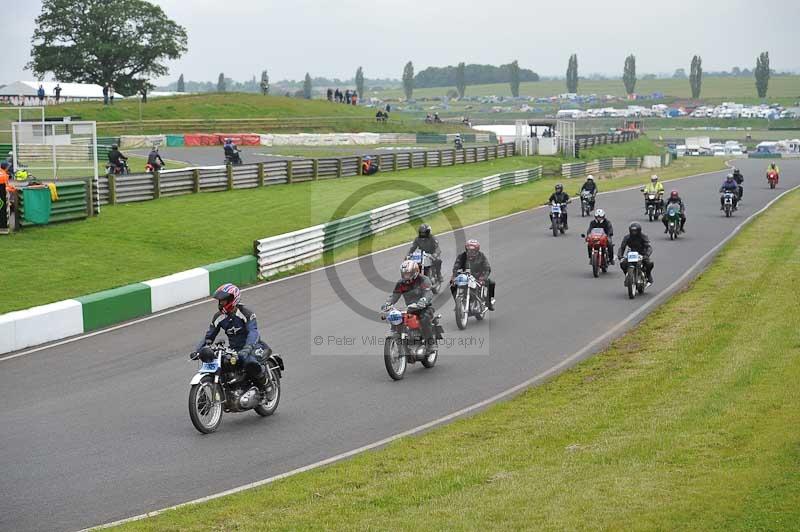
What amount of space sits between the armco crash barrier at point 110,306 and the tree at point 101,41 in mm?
87634

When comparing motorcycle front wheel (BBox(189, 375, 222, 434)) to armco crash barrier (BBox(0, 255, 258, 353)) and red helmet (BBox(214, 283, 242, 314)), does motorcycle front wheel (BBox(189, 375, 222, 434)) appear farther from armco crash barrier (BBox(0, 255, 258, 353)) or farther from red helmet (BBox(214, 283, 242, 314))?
armco crash barrier (BBox(0, 255, 258, 353))

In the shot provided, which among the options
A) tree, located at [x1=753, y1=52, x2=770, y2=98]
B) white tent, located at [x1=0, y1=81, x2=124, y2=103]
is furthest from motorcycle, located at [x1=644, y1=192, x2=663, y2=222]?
tree, located at [x1=753, y1=52, x2=770, y2=98]

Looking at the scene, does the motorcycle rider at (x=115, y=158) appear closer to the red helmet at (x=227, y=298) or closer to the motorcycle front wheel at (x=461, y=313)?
the motorcycle front wheel at (x=461, y=313)

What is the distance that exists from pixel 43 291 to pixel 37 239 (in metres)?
6.11

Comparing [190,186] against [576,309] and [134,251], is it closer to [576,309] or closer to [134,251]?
[134,251]

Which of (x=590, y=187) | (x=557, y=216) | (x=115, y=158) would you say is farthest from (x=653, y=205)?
(x=115, y=158)

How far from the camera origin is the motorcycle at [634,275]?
24.2 meters

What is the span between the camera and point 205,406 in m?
13.6

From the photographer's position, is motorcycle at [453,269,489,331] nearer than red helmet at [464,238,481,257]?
Yes

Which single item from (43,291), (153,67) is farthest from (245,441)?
(153,67)

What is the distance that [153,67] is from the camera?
360 feet

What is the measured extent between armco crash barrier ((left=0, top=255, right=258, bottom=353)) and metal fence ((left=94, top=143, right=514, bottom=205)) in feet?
32.7

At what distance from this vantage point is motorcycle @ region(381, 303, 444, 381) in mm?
16438

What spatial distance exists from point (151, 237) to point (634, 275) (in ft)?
44.5
